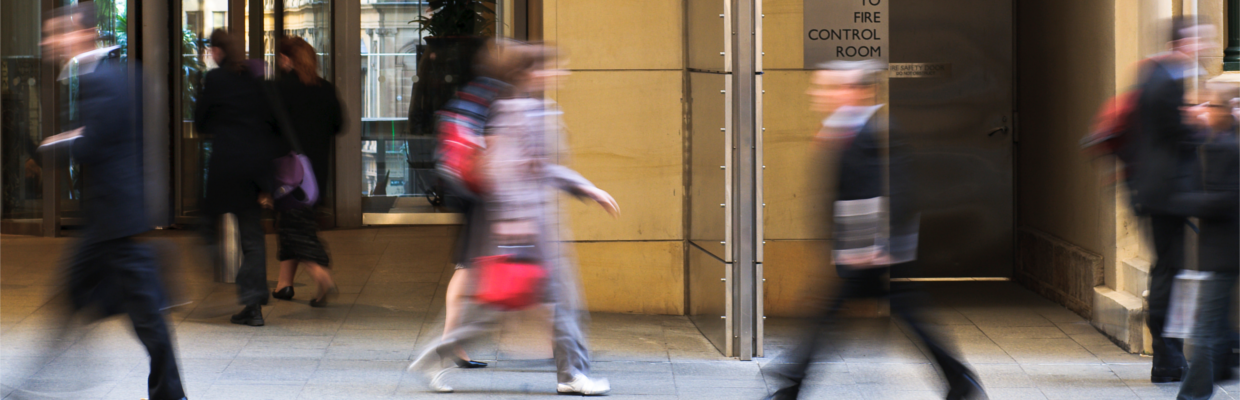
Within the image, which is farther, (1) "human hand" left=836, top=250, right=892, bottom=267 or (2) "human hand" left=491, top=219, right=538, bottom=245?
(2) "human hand" left=491, top=219, right=538, bottom=245

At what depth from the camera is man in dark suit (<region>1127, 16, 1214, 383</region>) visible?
4668 millimetres

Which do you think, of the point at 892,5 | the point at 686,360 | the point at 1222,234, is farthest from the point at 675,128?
the point at 1222,234

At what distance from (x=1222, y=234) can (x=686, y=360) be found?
254 centimetres

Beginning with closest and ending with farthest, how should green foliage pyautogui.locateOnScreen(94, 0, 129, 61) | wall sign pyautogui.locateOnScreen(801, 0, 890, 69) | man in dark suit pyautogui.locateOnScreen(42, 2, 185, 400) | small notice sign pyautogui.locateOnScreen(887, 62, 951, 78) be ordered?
man in dark suit pyautogui.locateOnScreen(42, 2, 185, 400), wall sign pyautogui.locateOnScreen(801, 0, 890, 69), small notice sign pyautogui.locateOnScreen(887, 62, 951, 78), green foliage pyautogui.locateOnScreen(94, 0, 129, 61)

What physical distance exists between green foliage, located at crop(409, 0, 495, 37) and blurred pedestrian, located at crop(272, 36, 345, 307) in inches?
186

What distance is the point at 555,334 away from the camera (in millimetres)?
5047

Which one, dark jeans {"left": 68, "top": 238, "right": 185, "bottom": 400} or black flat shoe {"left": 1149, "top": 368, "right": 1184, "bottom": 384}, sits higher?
dark jeans {"left": 68, "top": 238, "right": 185, "bottom": 400}

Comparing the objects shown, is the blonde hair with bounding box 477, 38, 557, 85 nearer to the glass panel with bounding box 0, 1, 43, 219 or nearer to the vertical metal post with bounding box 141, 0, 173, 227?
the vertical metal post with bounding box 141, 0, 173, 227

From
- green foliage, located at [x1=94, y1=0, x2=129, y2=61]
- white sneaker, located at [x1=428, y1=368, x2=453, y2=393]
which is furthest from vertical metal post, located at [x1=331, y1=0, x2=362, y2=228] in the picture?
white sneaker, located at [x1=428, y1=368, x2=453, y2=393]

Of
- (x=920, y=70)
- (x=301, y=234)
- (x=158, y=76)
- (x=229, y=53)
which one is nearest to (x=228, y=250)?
(x=301, y=234)

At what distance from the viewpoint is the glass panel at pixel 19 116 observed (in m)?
10.9

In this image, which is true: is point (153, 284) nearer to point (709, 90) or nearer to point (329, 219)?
point (709, 90)

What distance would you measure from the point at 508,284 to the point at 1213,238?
280cm

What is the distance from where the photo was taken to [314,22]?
11266 millimetres
